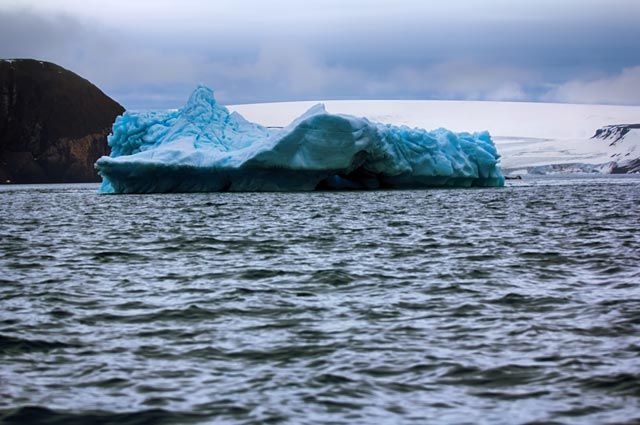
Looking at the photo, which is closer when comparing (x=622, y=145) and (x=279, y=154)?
(x=279, y=154)

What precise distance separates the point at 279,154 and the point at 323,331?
24667 millimetres

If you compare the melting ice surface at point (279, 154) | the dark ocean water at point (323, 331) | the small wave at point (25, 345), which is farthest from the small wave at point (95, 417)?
the melting ice surface at point (279, 154)

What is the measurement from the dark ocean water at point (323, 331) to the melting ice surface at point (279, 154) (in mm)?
17241

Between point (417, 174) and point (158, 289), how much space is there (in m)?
28.5

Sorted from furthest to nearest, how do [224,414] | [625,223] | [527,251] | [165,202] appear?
[165,202]
[625,223]
[527,251]
[224,414]

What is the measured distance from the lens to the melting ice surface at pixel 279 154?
3209 cm

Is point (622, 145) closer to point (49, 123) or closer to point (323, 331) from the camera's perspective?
point (49, 123)

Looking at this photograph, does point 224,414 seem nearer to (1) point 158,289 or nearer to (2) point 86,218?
(1) point 158,289

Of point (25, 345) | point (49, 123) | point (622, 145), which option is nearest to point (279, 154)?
point (25, 345)

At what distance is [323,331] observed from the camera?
7332mm

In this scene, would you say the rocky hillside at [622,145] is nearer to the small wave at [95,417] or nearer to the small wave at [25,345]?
the small wave at [25,345]

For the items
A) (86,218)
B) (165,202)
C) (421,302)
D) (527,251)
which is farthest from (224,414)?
(165,202)

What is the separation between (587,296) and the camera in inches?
348

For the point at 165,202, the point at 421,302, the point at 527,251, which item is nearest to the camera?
the point at 421,302
